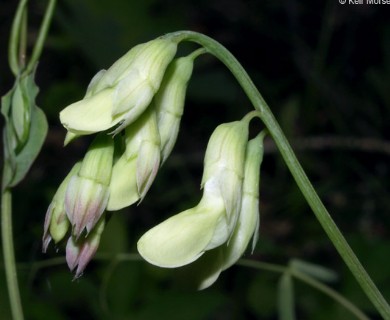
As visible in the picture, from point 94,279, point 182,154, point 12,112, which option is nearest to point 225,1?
point 182,154

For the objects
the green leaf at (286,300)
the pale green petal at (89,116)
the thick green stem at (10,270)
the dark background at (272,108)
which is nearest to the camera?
the pale green petal at (89,116)

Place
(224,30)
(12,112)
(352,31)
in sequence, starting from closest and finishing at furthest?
(12,112) → (352,31) → (224,30)

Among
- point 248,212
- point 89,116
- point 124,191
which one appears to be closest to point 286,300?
point 248,212

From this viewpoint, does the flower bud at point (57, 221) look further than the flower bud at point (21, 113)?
No

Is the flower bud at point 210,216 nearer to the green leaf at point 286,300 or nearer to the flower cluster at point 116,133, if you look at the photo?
the flower cluster at point 116,133

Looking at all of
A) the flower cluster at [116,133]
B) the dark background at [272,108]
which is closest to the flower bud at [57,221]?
the flower cluster at [116,133]

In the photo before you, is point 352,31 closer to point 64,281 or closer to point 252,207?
point 64,281

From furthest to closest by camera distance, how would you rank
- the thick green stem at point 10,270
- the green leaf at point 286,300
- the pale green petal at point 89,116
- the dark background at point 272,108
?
the dark background at point 272,108
the green leaf at point 286,300
the thick green stem at point 10,270
the pale green petal at point 89,116
